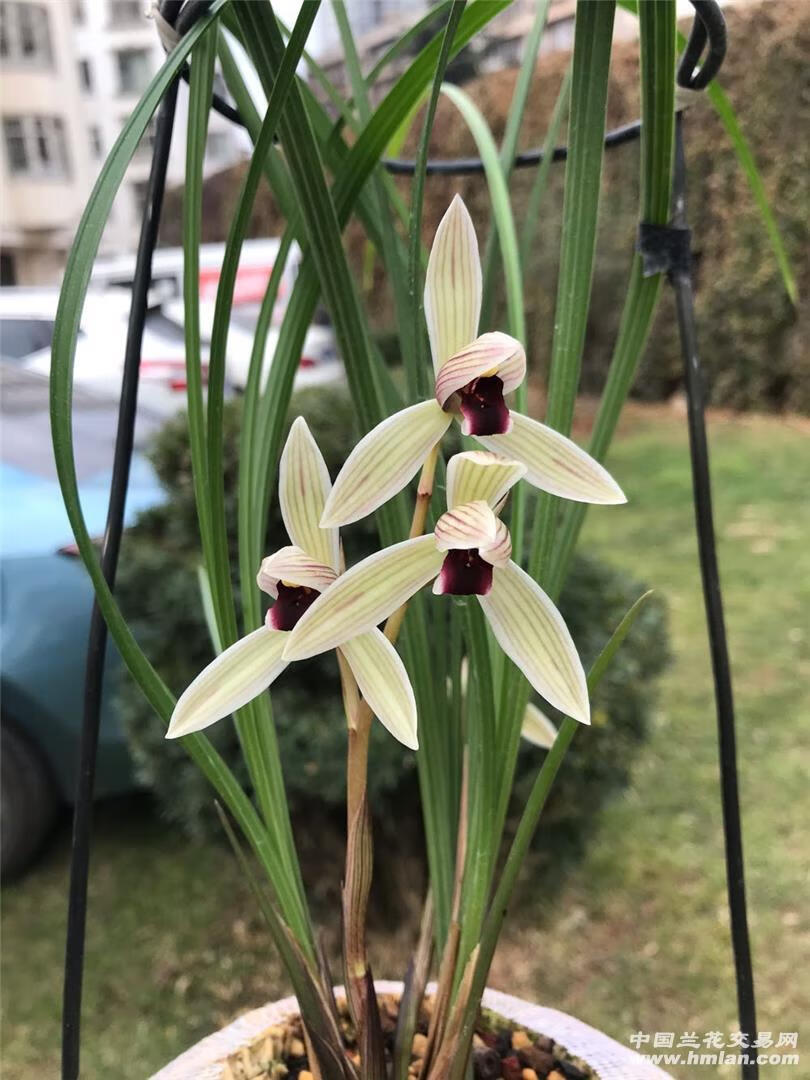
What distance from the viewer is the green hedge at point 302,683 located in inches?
40.7

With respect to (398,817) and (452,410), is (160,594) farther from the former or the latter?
(452,410)

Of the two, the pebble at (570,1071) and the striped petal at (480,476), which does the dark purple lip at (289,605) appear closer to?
the striped petal at (480,476)

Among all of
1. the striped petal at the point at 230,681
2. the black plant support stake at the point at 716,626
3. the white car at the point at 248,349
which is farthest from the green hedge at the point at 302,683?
the white car at the point at 248,349

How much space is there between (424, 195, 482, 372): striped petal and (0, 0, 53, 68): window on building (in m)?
2.14

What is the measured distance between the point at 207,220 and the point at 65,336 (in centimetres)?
562

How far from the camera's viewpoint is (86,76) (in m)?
2.10

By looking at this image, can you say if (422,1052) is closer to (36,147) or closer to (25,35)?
(36,147)

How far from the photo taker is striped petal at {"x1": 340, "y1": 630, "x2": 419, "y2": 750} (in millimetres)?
325

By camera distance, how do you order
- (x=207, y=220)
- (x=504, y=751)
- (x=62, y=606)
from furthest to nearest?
(x=207, y=220)
(x=62, y=606)
(x=504, y=751)

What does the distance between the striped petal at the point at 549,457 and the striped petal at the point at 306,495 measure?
71 millimetres

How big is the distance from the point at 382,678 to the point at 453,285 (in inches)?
5.8

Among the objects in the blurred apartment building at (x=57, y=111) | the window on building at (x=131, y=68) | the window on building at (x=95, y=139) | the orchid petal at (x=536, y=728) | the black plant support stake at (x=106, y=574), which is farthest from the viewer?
the window on building at (x=131, y=68)

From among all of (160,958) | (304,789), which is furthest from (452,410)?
(160,958)

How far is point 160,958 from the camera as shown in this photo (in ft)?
3.92
